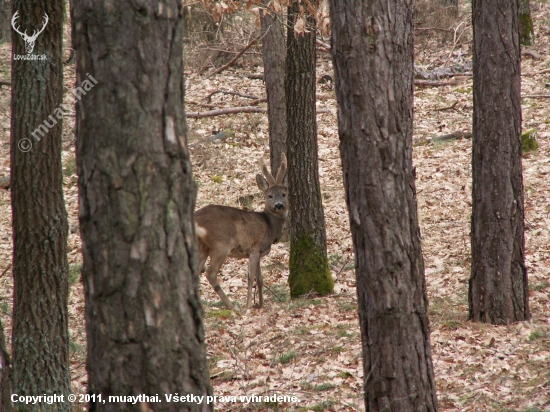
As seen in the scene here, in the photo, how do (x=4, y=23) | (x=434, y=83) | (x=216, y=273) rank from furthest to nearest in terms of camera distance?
1. (x=4, y=23)
2. (x=434, y=83)
3. (x=216, y=273)

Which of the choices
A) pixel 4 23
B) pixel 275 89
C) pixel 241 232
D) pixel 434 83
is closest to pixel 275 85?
pixel 275 89

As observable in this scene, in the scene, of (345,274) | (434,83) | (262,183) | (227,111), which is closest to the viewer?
(345,274)

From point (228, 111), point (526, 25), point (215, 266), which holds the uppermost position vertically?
point (526, 25)

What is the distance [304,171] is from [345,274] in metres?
1.97

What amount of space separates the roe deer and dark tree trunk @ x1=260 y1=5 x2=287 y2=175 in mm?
1296

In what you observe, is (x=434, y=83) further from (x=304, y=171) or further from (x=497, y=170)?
(x=497, y=170)

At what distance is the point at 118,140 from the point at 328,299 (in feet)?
22.3

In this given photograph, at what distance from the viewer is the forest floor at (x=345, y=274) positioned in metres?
5.89

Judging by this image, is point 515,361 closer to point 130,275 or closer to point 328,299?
point 328,299

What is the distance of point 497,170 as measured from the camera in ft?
23.2

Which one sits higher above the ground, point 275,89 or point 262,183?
point 275,89

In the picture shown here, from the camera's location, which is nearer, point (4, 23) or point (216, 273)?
point (216, 273)

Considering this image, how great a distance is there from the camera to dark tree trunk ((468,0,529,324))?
7.02 m

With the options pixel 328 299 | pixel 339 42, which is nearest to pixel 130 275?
pixel 339 42
